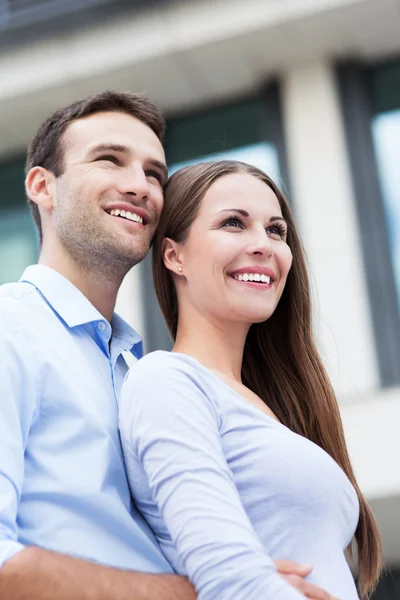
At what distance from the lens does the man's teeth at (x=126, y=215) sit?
1918 mm

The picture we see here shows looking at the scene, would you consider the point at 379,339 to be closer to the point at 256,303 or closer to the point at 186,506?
the point at 256,303

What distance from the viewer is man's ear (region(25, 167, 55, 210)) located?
2.11m

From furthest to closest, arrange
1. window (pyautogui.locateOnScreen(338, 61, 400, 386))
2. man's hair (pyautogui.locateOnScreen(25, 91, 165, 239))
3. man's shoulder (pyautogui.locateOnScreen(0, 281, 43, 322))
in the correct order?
window (pyautogui.locateOnScreen(338, 61, 400, 386)), man's hair (pyautogui.locateOnScreen(25, 91, 165, 239)), man's shoulder (pyautogui.locateOnScreen(0, 281, 43, 322))

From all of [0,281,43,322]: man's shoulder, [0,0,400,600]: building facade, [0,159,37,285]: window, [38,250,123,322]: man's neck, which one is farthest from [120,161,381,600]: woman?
[0,159,37,285]: window

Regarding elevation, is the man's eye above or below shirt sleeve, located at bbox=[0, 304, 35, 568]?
above

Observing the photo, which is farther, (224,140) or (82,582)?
(224,140)

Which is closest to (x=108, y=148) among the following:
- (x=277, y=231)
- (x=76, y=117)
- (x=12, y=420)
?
(x=76, y=117)

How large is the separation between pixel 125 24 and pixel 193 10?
0.42 meters

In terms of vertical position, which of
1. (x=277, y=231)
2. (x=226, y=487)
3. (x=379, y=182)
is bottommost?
(x=226, y=487)

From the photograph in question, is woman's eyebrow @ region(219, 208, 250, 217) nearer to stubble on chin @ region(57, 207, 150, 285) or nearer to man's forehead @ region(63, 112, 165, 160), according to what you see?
stubble on chin @ region(57, 207, 150, 285)

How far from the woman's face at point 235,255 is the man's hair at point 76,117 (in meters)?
0.39

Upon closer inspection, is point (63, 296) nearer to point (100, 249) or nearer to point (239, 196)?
point (100, 249)

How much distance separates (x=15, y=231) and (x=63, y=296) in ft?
12.9

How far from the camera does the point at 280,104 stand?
541cm
